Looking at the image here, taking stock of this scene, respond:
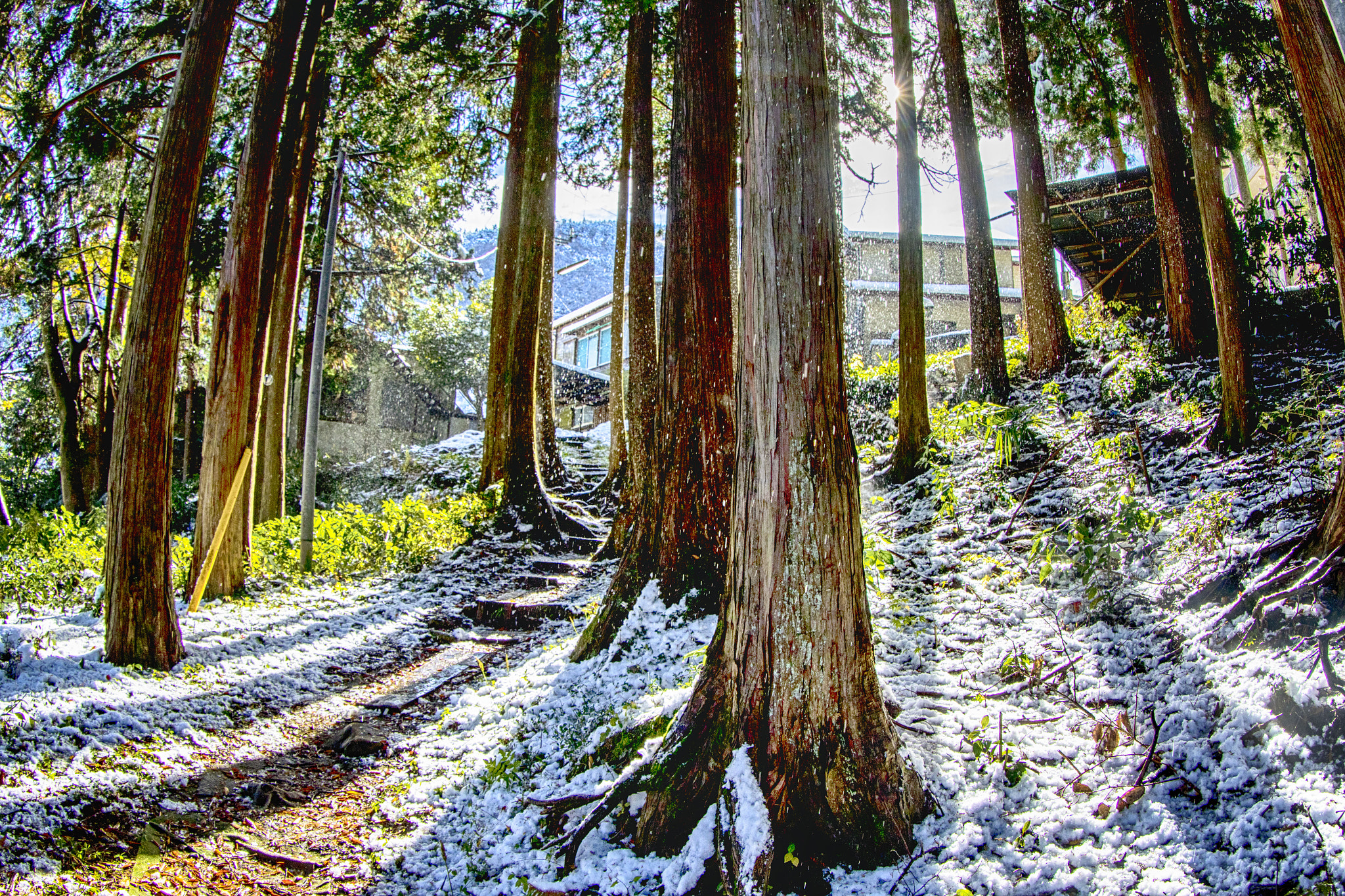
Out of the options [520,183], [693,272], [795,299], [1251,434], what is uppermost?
[520,183]

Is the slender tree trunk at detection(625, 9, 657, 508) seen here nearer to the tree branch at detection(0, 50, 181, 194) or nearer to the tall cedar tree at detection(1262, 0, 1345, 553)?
the tree branch at detection(0, 50, 181, 194)

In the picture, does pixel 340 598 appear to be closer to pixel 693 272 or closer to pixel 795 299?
pixel 693 272

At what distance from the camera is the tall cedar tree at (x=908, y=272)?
8.09 metres

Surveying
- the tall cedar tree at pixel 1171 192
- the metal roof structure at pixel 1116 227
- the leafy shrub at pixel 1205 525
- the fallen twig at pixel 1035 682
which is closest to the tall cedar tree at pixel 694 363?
the fallen twig at pixel 1035 682

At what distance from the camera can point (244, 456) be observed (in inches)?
298

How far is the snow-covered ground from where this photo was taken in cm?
239

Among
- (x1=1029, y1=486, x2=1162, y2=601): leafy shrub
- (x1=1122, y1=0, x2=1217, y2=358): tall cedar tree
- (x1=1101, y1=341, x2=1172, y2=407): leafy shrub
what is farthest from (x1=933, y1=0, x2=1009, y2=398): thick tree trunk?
(x1=1029, y1=486, x2=1162, y2=601): leafy shrub

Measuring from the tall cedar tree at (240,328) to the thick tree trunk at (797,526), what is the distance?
245 inches

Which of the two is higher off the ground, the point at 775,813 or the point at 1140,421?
the point at 1140,421

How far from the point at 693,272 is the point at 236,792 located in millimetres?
4006

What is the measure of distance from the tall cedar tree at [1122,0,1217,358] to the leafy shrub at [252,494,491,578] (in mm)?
9479

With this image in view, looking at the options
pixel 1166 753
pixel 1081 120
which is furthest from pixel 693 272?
pixel 1081 120

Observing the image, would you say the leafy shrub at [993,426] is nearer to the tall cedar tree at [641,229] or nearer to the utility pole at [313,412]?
the tall cedar tree at [641,229]

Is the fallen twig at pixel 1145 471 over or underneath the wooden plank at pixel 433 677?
over
